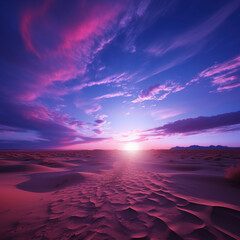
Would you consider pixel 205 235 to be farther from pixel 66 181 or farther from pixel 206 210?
pixel 66 181

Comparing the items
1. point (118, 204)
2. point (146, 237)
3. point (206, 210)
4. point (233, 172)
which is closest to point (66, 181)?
point (118, 204)

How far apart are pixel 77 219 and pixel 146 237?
145 centimetres

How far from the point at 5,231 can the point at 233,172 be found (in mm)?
6691

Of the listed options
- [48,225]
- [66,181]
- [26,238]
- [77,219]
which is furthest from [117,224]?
[66,181]

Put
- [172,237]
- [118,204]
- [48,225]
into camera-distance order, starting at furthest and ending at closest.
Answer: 1. [118,204]
2. [48,225]
3. [172,237]

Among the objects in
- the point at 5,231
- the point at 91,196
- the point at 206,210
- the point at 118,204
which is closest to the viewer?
the point at 5,231

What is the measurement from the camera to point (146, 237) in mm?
1858

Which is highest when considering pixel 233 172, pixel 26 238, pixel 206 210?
pixel 233 172

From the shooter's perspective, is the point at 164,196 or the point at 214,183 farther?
the point at 214,183

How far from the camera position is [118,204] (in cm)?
310

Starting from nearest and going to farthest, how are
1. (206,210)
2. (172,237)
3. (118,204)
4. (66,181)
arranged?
(172,237)
(206,210)
(118,204)
(66,181)

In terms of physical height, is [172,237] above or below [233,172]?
below

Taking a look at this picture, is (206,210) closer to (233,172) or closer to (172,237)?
(172,237)

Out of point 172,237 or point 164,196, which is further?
point 164,196
